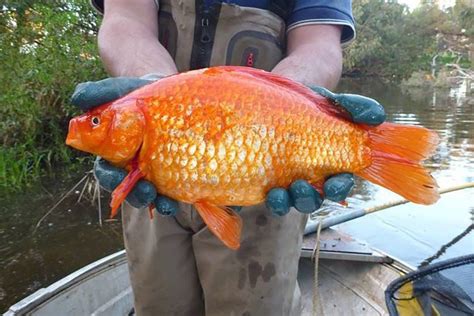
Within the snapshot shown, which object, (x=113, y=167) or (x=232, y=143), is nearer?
(x=232, y=143)

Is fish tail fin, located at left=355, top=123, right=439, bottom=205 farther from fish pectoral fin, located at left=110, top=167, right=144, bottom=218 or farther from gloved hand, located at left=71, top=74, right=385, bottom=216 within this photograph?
fish pectoral fin, located at left=110, top=167, right=144, bottom=218

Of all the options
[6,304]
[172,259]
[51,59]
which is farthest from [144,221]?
[51,59]

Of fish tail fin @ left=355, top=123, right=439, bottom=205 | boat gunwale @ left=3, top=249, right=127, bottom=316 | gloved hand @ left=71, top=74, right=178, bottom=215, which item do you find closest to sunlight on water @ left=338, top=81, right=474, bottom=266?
boat gunwale @ left=3, top=249, right=127, bottom=316

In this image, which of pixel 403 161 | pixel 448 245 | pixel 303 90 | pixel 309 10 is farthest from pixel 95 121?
pixel 448 245

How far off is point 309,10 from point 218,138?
96 centimetres

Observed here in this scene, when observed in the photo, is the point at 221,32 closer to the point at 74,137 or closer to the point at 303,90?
the point at 303,90

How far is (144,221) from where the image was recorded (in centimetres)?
211

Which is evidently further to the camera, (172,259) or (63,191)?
(63,191)

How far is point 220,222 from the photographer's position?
1.54 metres

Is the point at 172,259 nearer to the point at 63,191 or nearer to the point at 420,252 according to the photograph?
the point at 420,252

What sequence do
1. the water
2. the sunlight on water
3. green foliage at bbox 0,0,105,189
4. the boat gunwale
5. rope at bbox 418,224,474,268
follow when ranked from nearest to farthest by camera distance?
the boat gunwale, the water, rope at bbox 418,224,474,268, the sunlight on water, green foliage at bbox 0,0,105,189

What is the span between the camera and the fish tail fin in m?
1.50

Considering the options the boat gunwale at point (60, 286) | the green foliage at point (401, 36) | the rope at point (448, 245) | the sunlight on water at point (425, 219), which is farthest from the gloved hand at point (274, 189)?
the green foliage at point (401, 36)

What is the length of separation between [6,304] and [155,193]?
373cm
